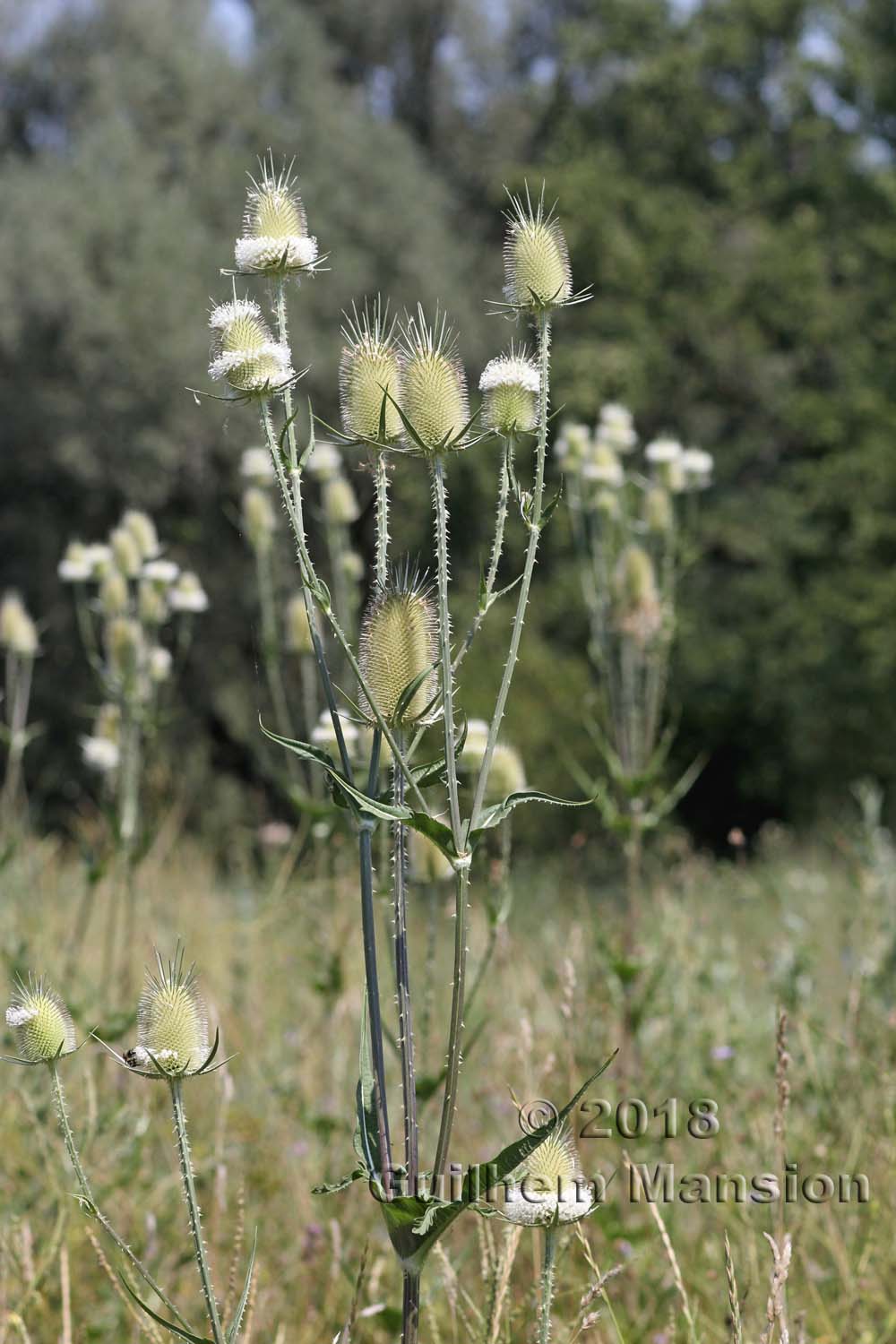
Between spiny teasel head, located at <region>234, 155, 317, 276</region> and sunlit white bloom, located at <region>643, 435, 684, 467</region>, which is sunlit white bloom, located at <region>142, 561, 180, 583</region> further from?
spiny teasel head, located at <region>234, 155, 317, 276</region>

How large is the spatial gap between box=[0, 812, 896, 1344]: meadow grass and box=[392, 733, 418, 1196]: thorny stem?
253mm

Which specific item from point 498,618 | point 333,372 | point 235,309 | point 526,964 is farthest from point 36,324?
point 235,309

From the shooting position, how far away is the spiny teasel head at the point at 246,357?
1.52 m

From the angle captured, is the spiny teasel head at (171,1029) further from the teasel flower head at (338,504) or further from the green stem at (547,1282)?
the teasel flower head at (338,504)

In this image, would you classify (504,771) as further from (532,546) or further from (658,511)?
(658,511)

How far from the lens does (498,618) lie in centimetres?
1286

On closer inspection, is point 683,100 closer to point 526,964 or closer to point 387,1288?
point 526,964

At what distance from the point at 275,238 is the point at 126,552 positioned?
202 centimetres

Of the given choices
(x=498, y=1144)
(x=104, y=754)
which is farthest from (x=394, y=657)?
(x=104, y=754)

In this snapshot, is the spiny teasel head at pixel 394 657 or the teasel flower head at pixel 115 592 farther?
the teasel flower head at pixel 115 592

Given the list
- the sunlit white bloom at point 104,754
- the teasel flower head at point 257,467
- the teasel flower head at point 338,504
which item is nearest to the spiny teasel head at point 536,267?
the teasel flower head at point 338,504

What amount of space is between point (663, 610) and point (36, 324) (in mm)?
10756

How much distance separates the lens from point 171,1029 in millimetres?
1444

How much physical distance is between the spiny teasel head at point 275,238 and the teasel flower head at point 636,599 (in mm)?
2317
